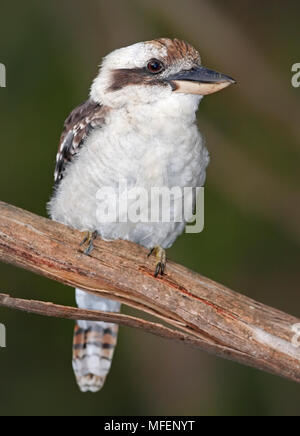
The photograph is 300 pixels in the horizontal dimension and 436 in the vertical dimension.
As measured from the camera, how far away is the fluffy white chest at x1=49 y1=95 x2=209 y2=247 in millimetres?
2846

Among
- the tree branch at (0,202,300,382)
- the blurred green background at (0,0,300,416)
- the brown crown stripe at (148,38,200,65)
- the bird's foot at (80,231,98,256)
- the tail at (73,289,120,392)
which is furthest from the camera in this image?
the blurred green background at (0,0,300,416)

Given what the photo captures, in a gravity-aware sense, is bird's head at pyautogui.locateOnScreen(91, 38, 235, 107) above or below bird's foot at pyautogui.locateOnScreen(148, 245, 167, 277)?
above

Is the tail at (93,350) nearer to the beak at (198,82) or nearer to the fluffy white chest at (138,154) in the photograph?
the fluffy white chest at (138,154)

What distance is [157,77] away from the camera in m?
2.89

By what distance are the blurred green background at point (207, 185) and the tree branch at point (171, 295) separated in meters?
1.76

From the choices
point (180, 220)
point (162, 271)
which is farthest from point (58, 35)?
point (162, 271)

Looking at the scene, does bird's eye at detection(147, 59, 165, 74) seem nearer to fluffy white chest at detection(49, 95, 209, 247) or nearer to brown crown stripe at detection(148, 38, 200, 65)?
brown crown stripe at detection(148, 38, 200, 65)

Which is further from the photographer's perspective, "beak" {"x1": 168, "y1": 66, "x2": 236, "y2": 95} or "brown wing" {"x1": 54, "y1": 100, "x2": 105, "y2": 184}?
"brown wing" {"x1": 54, "y1": 100, "x2": 105, "y2": 184}

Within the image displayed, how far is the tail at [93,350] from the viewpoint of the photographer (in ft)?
12.1

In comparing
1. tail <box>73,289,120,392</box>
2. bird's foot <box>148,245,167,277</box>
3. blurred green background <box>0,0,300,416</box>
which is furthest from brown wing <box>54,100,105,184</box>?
blurred green background <box>0,0,300,416</box>

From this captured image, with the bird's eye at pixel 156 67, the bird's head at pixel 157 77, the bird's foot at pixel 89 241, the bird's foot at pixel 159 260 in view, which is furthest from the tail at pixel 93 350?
the bird's eye at pixel 156 67

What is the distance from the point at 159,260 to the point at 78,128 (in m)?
0.65

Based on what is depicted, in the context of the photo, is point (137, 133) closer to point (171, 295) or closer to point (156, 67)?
point (156, 67)
